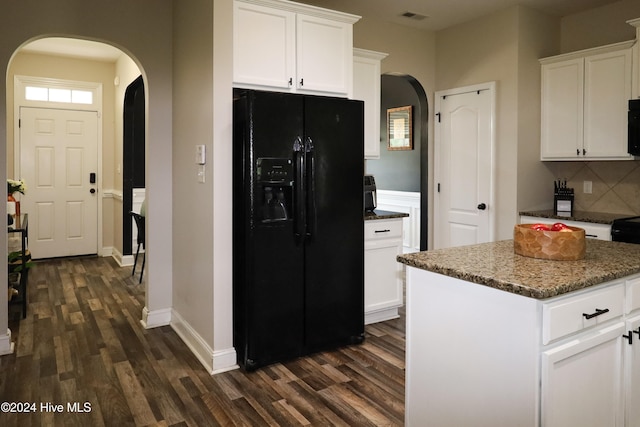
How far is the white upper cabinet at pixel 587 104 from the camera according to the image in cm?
388

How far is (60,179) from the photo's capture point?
22.0ft

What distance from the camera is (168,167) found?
3.87m

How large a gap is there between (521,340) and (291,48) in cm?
241

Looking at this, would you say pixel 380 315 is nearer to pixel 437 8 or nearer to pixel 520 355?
pixel 520 355

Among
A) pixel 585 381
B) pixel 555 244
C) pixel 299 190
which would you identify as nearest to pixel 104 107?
pixel 299 190

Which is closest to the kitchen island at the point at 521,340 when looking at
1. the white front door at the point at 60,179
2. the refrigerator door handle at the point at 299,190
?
the refrigerator door handle at the point at 299,190

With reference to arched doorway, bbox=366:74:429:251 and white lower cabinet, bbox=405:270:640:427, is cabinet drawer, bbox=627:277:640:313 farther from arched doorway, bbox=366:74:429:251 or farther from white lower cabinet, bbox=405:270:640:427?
arched doorway, bbox=366:74:429:251

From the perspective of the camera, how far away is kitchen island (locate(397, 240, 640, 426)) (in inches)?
61.7

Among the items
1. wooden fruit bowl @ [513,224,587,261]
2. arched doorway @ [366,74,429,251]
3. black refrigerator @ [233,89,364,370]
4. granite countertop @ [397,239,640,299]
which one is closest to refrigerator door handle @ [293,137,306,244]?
black refrigerator @ [233,89,364,370]

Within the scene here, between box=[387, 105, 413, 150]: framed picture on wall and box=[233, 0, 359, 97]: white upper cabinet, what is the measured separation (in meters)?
3.07

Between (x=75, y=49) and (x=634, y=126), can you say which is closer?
(x=634, y=126)

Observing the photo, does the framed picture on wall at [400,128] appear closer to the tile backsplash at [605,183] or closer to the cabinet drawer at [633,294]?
the tile backsplash at [605,183]

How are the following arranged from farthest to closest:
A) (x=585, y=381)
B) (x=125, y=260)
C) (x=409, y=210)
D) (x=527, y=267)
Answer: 1. (x=409, y=210)
2. (x=125, y=260)
3. (x=527, y=267)
4. (x=585, y=381)

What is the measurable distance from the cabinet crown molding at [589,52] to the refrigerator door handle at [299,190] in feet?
8.74
